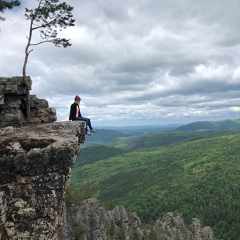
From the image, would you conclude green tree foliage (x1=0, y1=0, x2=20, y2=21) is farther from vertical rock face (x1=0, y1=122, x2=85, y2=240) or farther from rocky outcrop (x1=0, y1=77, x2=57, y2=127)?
vertical rock face (x1=0, y1=122, x2=85, y2=240)

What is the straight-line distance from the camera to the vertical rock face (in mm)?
18656

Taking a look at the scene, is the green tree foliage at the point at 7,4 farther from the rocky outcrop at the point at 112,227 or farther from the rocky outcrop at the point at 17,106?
the rocky outcrop at the point at 112,227

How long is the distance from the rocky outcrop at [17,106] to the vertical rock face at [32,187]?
34.0ft

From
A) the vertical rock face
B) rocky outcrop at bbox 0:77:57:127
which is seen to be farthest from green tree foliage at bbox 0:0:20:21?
the vertical rock face

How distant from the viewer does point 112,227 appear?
11069cm

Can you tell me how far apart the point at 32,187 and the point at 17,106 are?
614 inches

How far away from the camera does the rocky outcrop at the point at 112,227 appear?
8200 cm

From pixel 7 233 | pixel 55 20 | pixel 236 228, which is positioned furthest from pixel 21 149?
pixel 236 228

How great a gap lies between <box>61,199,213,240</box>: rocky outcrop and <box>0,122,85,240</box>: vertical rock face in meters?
30.8

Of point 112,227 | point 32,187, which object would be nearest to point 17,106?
point 32,187

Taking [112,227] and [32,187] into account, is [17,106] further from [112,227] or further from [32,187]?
[112,227]

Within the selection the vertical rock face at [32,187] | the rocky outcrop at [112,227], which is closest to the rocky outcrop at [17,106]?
the vertical rock face at [32,187]

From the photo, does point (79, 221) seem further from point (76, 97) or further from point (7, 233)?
point (7, 233)

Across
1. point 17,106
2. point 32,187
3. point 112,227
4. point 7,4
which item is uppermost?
point 7,4
